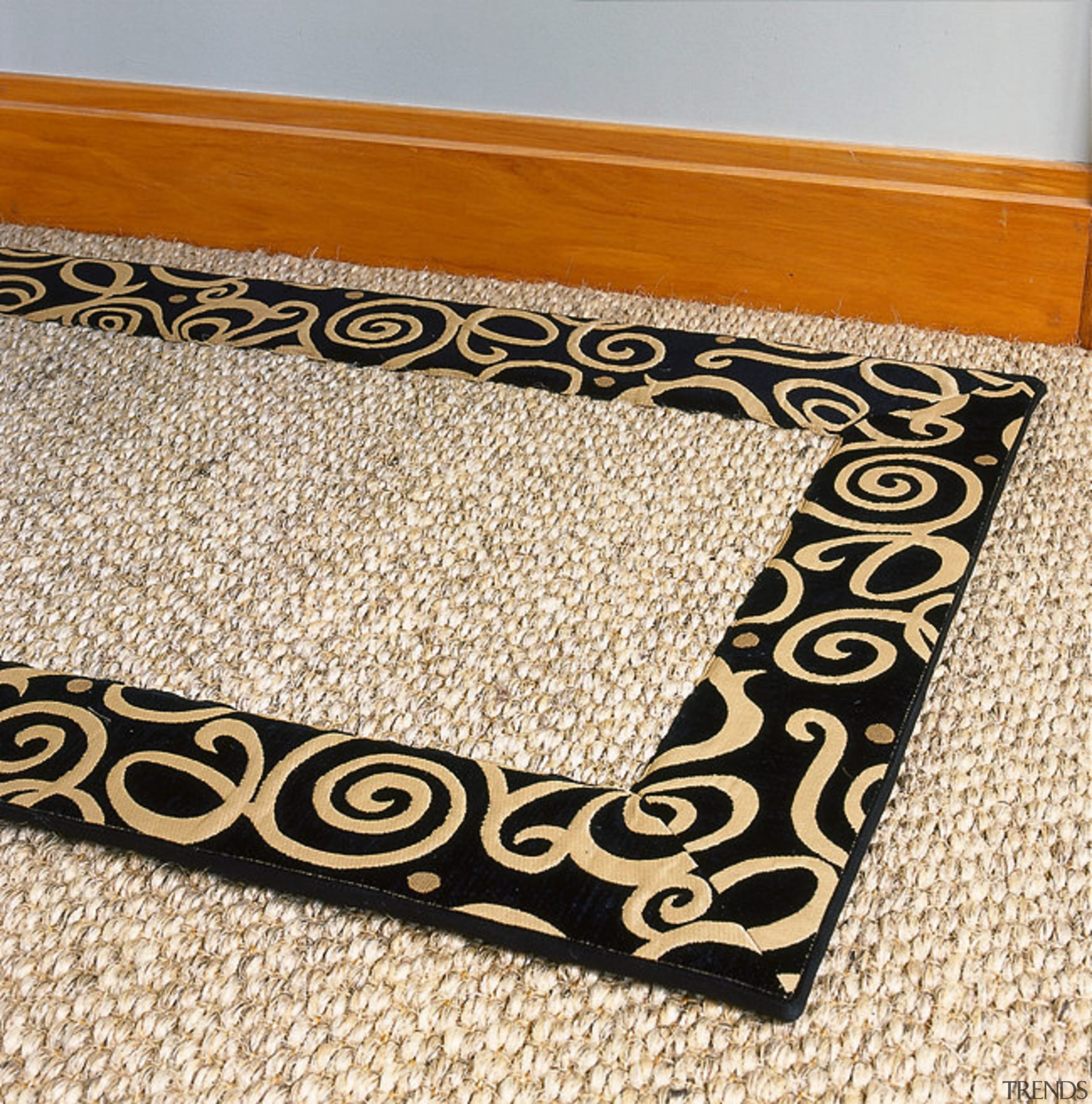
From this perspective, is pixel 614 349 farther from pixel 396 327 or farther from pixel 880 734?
pixel 880 734

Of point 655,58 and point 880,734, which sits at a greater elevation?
point 655,58

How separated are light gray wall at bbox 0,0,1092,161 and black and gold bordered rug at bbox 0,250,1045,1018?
0.84 feet

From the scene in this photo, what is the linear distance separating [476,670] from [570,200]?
2.02 feet

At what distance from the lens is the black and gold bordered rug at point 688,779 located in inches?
33.4

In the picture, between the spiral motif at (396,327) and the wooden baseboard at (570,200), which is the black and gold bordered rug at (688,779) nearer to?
the wooden baseboard at (570,200)

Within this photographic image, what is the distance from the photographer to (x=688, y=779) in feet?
3.07

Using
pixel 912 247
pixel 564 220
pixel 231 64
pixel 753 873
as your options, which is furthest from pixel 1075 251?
pixel 231 64

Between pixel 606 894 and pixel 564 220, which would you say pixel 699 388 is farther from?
pixel 606 894

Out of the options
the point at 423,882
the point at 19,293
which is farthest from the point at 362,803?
the point at 19,293

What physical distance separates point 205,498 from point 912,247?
2.18ft

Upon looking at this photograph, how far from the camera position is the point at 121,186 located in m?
1.67

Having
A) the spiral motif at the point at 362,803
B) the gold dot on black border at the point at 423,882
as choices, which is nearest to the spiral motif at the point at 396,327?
the spiral motif at the point at 362,803

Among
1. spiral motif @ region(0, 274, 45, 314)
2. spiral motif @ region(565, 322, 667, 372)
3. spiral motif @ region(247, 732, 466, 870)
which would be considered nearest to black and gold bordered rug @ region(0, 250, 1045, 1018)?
spiral motif @ region(247, 732, 466, 870)

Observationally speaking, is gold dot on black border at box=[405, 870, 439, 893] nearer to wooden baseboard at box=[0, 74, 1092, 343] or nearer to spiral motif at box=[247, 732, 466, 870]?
spiral motif at box=[247, 732, 466, 870]
